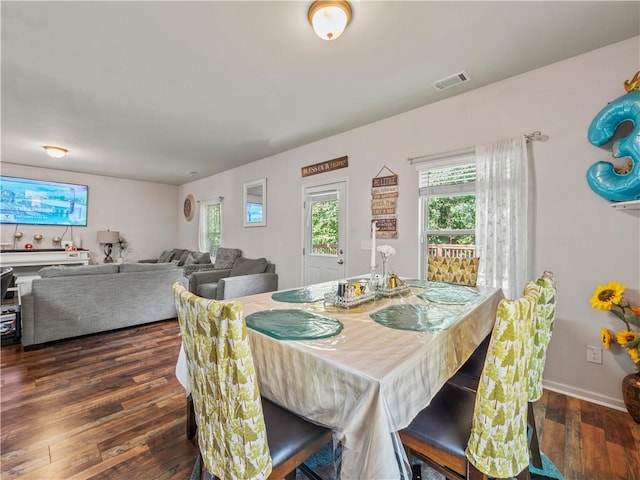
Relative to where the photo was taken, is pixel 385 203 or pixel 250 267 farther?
pixel 250 267

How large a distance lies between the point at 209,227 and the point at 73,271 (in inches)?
128

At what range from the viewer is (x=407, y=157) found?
309cm

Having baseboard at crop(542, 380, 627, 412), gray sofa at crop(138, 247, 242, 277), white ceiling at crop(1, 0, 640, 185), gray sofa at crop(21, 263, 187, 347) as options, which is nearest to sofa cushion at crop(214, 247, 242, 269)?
gray sofa at crop(138, 247, 242, 277)

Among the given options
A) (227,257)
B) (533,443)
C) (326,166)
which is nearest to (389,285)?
(533,443)

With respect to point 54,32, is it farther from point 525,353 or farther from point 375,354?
point 525,353

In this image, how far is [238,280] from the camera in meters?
4.07

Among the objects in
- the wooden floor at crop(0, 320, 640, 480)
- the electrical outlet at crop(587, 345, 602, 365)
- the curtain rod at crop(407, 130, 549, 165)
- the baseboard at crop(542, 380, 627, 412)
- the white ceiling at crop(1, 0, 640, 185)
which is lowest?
the wooden floor at crop(0, 320, 640, 480)

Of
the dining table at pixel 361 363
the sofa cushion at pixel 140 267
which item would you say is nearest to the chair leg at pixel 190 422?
the dining table at pixel 361 363

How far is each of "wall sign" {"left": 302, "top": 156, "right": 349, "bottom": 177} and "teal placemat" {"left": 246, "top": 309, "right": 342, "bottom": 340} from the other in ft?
8.59

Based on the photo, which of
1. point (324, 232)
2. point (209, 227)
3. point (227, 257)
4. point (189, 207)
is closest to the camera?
point (324, 232)

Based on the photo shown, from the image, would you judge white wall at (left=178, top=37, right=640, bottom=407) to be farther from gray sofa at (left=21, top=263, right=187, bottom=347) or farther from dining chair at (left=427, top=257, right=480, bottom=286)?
gray sofa at (left=21, top=263, right=187, bottom=347)

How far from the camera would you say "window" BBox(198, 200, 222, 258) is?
20.2 ft

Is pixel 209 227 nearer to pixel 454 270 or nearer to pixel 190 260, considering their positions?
pixel 190 260

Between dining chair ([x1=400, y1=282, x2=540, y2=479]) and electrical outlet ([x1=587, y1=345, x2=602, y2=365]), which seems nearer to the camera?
dining chair ([x1=400, y1=282, x2=540, y2=479])
